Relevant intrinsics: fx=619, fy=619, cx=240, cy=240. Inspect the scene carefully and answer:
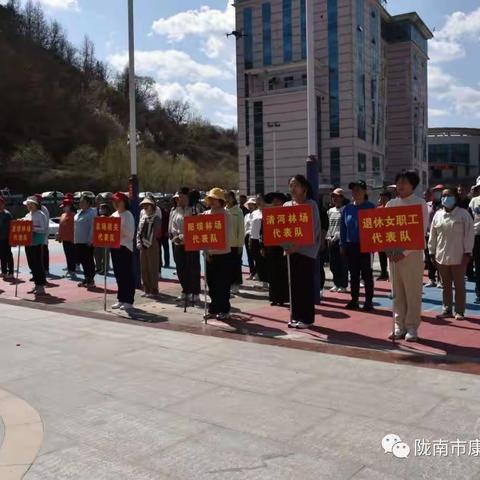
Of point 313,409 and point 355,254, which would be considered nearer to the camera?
point 313,409

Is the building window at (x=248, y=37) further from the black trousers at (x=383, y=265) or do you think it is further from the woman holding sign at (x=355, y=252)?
the woman holding sign at (x=355, y=252)

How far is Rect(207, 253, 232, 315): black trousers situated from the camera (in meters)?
8.20

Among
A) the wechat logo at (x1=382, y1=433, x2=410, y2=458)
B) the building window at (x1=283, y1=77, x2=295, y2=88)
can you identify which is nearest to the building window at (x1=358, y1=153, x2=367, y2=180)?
the building window at (x1=283, y1=77, x2=295, y2=88)

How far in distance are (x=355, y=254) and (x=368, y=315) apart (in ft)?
3.12

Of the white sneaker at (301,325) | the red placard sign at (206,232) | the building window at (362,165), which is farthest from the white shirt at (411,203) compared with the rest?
the building window at (362,165)

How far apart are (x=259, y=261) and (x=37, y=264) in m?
4.00

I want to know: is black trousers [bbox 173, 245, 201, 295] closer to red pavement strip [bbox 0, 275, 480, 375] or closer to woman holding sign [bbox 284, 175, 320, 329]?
red pavement strip [bbox 0, 275, 480, 375]

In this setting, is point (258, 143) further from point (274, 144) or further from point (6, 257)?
point (6, 257)

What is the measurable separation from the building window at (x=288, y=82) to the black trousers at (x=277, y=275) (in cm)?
6343

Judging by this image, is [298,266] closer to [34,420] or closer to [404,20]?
[34,420]

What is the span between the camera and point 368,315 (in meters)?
8.33

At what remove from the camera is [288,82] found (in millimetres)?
70312

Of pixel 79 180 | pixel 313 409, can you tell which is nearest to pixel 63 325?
pixel 313 409

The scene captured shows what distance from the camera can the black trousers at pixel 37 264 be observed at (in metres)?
10.9
